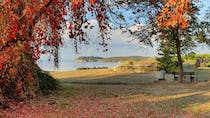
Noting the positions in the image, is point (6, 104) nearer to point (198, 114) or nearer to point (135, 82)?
point (198, 114)

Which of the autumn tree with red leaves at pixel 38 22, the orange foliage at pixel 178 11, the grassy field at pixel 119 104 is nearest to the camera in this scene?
the orange foliage at pixel 178 11

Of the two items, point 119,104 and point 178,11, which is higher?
point 178,11

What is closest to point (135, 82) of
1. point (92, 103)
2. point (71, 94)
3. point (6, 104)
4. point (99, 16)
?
point (71, 94)

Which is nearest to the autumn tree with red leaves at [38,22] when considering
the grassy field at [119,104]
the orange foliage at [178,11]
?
the orange foliage at [178,11]

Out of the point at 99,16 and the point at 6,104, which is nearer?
the point at 99,16

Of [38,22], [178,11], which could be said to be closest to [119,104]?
[38,22]

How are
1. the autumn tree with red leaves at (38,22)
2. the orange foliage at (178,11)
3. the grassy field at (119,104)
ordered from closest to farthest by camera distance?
1. the orange foliage at (178,11)
2. the autumn tree with red leaves at (38,22)
3. the grassy field at (119,104)

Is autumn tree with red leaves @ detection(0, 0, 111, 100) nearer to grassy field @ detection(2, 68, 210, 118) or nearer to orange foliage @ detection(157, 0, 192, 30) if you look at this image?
orange foliage @ detection(157, 0, 192, 30)

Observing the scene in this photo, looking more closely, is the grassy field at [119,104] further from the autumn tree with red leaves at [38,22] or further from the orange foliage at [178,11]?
the orange foliage at [178,11]

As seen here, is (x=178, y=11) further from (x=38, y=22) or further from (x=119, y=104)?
(x=119, y=104)

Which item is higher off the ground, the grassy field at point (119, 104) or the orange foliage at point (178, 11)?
the orange foliage at point (178, 11)

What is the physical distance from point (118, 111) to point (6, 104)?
3.60 metres

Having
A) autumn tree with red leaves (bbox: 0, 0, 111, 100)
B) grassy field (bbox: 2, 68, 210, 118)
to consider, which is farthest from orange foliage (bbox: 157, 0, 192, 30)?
grassy field (bbox: 2, 68, 210, 118)

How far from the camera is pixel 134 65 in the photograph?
32.3 meters
